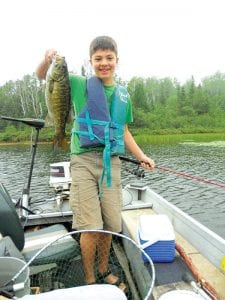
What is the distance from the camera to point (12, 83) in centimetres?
7262

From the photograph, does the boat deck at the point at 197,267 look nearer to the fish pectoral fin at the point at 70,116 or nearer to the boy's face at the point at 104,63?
the fish pectoral fin at the point at 70,116

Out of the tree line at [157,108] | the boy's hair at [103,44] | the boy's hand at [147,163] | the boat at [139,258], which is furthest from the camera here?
the tree line at [157,108]

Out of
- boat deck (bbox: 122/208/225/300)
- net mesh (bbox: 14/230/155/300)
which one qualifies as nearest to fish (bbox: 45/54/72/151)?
net mesh (bbox: 14/230/155/300)

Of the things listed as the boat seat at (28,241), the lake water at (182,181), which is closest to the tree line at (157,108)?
the lake water at (182,181)

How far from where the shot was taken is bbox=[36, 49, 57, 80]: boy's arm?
9.66 ft

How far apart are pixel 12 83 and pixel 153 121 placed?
29426 millimetres

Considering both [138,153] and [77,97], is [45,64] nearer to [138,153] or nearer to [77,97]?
[77,97]

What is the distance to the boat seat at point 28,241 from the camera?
10.6ft

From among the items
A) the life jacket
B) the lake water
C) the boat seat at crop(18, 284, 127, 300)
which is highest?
the life jacket

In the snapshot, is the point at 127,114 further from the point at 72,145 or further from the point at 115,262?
the point at 115,262

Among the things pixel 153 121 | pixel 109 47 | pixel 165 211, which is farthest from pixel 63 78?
pixel 153 121

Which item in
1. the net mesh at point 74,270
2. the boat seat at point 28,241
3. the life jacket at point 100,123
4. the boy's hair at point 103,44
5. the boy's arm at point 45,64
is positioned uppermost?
the boy's hair at point 103,44

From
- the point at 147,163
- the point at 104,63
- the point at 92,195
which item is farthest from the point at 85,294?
the point at 104,63

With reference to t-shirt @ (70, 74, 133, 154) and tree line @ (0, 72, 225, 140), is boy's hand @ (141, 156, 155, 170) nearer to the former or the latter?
t-shirt @ (70, 74, 133, 154)
